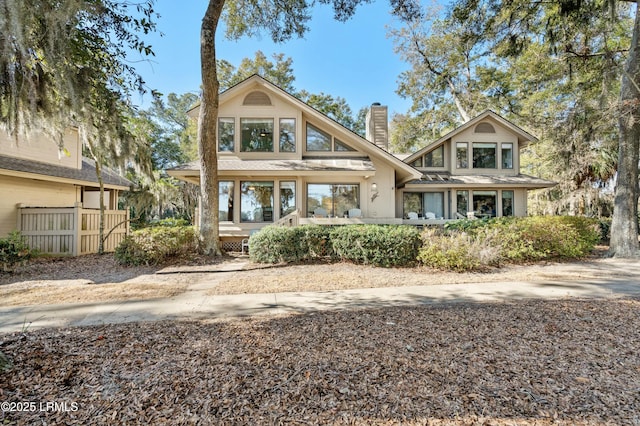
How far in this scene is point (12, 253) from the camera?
285 inches

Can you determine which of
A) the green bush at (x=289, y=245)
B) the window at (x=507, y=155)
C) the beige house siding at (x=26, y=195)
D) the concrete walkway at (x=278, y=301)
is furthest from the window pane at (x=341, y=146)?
the beige house siding at (x=26, y=195)

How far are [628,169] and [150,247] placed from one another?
50.1ft

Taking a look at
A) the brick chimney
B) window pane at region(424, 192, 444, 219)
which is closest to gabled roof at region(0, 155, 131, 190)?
the brick chimney

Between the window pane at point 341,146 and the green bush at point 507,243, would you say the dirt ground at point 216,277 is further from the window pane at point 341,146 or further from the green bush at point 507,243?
the window pane at point 341,146

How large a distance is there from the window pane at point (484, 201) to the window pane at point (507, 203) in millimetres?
468

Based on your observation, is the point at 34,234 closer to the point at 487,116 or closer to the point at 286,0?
the point at 286,0

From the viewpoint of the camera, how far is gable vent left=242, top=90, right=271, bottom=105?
12703mm

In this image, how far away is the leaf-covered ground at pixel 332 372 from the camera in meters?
2.07

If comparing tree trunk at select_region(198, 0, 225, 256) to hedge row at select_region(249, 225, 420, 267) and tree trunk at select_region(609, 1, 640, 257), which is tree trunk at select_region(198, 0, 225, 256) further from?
tree trunk at select_region(609, 1, 640, 257)

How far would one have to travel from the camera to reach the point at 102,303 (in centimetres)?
486

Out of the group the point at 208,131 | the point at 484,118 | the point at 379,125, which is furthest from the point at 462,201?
the point at 208,131

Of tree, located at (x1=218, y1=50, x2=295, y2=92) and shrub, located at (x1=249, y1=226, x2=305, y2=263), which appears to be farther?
tree, located at (x1=218, y1=50, x2=295, y2=92)

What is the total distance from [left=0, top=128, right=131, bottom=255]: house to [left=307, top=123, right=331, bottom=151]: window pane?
8182 millimetres

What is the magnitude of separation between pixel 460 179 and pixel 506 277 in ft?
31.4
